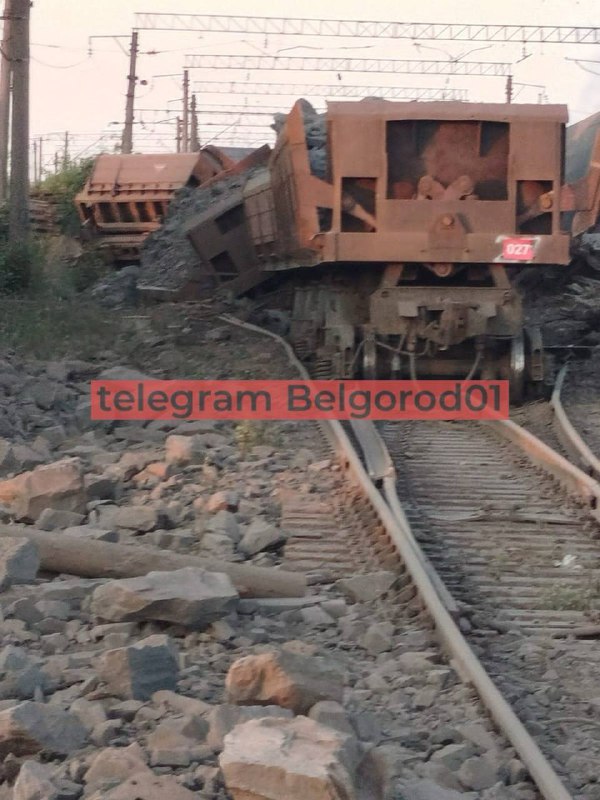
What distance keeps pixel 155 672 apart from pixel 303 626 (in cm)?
132

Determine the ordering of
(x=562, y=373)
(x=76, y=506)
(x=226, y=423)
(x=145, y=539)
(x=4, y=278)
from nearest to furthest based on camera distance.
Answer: (x=145, y=539) < (x=76, y=506) < (x=226, y=423) < (x=562, y=373) < (x=4, y=278)

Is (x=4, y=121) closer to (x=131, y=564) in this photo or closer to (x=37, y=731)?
(x=131, y=564)

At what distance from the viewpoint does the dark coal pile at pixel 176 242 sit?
69.6ft

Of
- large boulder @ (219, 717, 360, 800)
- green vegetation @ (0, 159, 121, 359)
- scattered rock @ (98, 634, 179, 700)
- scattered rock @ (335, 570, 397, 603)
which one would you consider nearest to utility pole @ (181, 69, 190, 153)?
green vegetation @ (0, 159, 121, 359)

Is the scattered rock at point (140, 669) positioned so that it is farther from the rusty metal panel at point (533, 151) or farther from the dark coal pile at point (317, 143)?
the rusty metal panel at point (533, 151)

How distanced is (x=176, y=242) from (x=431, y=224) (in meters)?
10.6

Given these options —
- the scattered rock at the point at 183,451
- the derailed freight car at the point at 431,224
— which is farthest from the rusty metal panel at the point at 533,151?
the scattered rock at the point at 183,451

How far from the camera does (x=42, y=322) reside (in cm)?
1591

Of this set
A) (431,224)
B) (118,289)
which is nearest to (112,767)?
(431,224)

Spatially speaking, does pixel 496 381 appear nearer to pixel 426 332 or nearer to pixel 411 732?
pixel 426 332

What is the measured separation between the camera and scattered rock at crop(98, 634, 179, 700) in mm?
4297

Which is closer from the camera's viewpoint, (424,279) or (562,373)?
(424,279)

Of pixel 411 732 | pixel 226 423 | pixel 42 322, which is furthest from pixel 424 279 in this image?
pixel 411 732

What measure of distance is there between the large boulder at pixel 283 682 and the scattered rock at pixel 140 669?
10.3 inches
